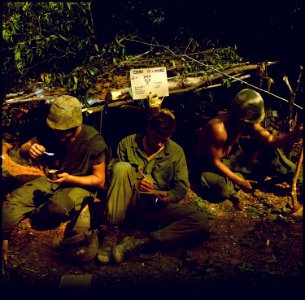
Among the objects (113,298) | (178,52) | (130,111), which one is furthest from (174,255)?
(178,52)

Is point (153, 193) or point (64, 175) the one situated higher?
point (64, 175)

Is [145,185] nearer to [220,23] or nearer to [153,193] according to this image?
[153,193]

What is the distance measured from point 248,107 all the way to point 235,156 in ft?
3.07

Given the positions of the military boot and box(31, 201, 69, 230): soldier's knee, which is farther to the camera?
box(31, 201, 69, 230): soldier's knee

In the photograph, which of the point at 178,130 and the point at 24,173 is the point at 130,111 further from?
the point at 24,173

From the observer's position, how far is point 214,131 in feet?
17.1

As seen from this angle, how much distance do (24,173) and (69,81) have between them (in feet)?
5.72

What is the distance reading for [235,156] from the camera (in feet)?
18.9

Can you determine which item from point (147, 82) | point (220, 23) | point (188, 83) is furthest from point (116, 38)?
point (220, 23)

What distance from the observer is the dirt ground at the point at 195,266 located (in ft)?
12.2

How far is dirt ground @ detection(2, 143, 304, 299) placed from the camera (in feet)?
12.2

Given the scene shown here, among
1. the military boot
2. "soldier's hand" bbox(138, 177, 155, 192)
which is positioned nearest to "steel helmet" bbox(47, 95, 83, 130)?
"soldier's hand" bbox(138, 177, 155, 192)

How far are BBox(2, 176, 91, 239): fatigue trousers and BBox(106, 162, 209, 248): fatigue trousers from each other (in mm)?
551

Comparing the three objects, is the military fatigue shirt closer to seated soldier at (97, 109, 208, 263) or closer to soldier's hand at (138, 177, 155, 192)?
seated soldier at (97, 109, 208, 263)
